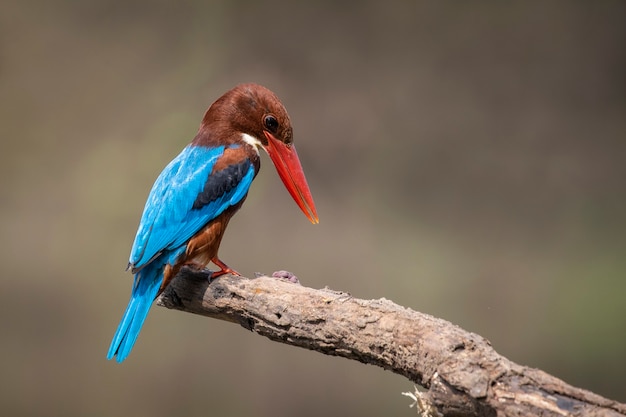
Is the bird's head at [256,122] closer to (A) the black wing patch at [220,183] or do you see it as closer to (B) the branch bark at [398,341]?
(A) the black wing patch at [220,183]

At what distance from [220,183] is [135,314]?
38 centimetres

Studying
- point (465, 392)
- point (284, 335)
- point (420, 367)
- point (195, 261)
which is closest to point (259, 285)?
point (284, 335)

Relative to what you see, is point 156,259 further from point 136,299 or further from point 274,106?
point 274,106

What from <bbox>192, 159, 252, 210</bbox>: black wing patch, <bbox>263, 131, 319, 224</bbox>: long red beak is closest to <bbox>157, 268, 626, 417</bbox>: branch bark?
<bbox>192, 159, 252, 210</bbox>: black wing patch

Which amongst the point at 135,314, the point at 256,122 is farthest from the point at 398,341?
the point at 256,122

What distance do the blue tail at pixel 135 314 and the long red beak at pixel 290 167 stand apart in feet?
1.38

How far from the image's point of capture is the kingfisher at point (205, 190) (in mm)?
1693

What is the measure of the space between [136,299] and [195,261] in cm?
18

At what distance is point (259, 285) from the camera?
5.24ft

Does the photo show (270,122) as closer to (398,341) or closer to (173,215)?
(173,215)

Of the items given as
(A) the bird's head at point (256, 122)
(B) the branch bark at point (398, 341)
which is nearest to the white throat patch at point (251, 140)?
(A) the bird's head at point (256, 122)

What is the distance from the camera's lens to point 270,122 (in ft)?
6.10

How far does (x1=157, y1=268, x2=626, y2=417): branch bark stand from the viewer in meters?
1.13

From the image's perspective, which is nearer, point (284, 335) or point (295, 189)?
point (284, 335)
